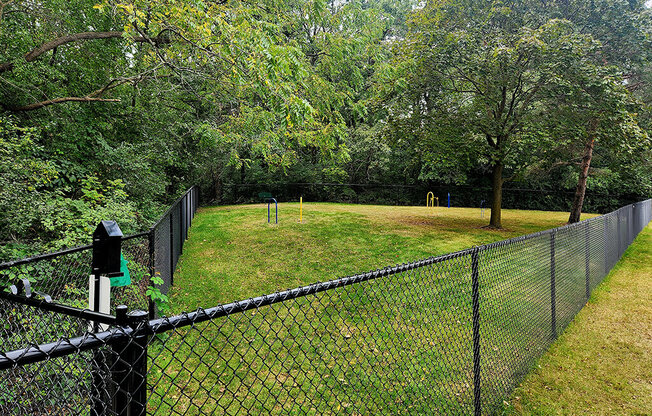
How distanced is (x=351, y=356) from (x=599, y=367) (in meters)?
2.81

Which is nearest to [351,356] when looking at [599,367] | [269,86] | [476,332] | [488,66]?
[476,332]

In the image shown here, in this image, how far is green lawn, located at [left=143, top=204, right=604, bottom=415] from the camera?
3225 millimetres

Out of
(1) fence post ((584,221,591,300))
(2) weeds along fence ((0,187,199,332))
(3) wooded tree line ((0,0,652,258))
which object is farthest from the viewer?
(1) fence post ((584,221,591,300))

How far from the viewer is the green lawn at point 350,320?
3.22 meters

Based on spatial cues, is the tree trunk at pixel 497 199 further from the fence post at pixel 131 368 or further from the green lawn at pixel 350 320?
the fence post at pixel 131 368

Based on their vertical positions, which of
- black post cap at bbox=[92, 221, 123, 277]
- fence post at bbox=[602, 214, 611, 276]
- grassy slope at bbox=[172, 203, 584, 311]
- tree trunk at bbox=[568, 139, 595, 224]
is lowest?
grassy slope at bbox=[172, 203, 584, 311]

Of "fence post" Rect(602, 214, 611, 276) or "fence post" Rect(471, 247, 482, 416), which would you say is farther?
"fence post" Rect(602, 214, 611, 276)

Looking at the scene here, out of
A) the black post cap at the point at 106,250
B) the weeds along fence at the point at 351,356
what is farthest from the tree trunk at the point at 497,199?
the black post cap at the point at 106,250

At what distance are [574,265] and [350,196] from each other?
2063 centimetres

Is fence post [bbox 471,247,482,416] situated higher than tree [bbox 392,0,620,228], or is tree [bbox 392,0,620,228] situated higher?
tree [bbox 392,0,620,228]

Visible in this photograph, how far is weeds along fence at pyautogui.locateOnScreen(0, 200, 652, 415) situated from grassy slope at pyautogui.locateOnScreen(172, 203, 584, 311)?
5.16 feet

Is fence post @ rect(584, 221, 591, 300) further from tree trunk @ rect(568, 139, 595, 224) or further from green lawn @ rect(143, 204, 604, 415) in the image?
tree trunk @ rect(568, 139, 595, 224)

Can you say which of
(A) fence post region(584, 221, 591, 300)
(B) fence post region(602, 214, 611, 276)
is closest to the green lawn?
(A) fence post region(584, 221, 591, 300)

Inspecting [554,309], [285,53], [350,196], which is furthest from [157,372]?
[350,196]
